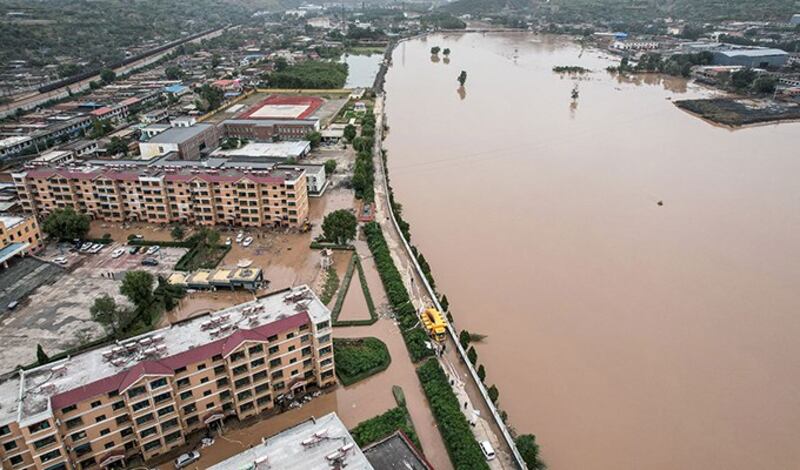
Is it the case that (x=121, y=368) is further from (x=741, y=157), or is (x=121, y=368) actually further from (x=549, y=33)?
(x=549, y=33)

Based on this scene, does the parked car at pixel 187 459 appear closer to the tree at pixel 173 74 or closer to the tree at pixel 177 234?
the tree at pixel 177 234

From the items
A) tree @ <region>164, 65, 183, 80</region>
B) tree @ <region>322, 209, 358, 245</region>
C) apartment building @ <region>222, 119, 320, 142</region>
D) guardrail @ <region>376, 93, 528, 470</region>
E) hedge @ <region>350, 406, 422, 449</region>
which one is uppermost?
tree @ <region>164, 65, 183, 80</region>

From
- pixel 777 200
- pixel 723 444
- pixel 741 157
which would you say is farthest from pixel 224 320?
pixel 741 157

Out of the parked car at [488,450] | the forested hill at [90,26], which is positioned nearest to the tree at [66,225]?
the parked car at [488,450]

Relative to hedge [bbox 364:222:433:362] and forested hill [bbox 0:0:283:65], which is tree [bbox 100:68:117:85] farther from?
hedge [bbox 364:222:433:362]

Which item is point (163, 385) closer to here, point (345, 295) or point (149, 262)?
point (345, 295)

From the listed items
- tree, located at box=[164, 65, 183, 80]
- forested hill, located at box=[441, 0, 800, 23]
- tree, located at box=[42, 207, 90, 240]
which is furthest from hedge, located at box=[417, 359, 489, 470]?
forested hill, located at box=[441, 0, 800, 23]

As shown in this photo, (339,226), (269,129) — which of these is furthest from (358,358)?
(269,129)
